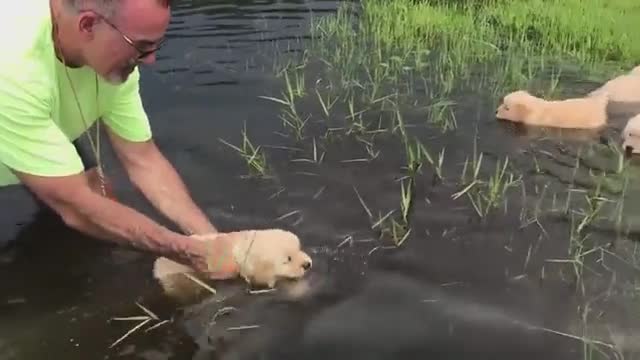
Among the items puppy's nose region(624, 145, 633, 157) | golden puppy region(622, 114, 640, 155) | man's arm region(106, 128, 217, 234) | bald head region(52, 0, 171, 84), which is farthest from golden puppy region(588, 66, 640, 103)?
bald head region(52, 0, 171, 84)

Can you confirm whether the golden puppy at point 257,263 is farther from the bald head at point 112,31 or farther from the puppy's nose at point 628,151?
the puppy's nose at point 628,151

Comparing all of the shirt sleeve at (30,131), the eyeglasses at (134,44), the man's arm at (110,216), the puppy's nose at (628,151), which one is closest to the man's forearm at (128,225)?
the man's arm at (110,216)

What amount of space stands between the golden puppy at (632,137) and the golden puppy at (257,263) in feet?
9.02

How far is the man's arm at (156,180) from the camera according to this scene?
4.29 meters

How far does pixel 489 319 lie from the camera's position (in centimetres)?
386

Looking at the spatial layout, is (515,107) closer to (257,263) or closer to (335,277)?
(335,277)

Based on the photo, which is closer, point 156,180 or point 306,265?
point 306,265

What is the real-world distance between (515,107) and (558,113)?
31 cm

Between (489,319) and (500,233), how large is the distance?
87 centimetres

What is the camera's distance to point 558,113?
611 cm

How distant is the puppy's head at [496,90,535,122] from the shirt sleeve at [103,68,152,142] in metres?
2.88

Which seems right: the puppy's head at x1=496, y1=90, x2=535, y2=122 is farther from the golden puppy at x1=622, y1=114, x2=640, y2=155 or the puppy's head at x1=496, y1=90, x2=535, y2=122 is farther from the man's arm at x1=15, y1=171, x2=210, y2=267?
the man's arm at x1=15, y1=171, x2=210, y2=267

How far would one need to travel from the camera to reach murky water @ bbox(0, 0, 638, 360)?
12.1 ft

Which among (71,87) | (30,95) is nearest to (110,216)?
(30,95)
